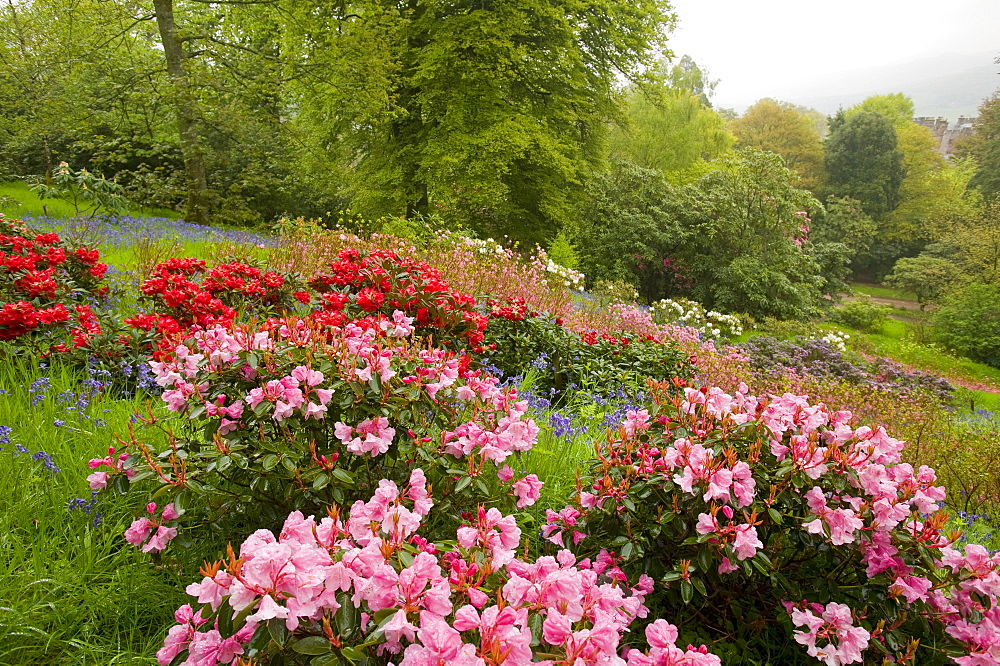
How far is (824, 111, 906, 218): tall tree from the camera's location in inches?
1091

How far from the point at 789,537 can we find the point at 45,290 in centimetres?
438

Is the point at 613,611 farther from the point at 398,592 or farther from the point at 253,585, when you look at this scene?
the point at 253,585

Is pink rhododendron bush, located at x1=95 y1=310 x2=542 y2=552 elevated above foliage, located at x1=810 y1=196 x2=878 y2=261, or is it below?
below

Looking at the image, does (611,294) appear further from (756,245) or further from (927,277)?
(927,277)

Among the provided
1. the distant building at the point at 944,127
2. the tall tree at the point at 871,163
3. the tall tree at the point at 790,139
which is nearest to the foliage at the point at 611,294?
the tall tree at the point at 871,163

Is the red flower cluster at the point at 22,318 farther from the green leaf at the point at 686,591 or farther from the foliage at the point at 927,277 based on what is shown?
the foliage at the point at 927,277

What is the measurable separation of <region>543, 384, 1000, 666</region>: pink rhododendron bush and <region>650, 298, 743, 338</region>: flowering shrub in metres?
8.08

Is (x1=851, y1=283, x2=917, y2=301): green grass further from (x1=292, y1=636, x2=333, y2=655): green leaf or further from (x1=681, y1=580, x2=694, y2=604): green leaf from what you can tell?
(x1=292, y1=636, x2=333, y2=655): green leaf

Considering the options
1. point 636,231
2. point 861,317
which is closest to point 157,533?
point 636,231

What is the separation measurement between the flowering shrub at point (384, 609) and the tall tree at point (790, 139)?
34.8m

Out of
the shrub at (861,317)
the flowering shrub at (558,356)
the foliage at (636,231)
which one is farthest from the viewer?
the shrub at (861,317)

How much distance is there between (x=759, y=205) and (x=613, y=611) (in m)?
13.3

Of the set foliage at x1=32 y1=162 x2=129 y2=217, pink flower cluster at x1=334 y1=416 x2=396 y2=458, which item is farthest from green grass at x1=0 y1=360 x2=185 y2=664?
foliage at x1=32 y1=162 x2=129 y2=217

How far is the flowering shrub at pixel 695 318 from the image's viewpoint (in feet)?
32.9
